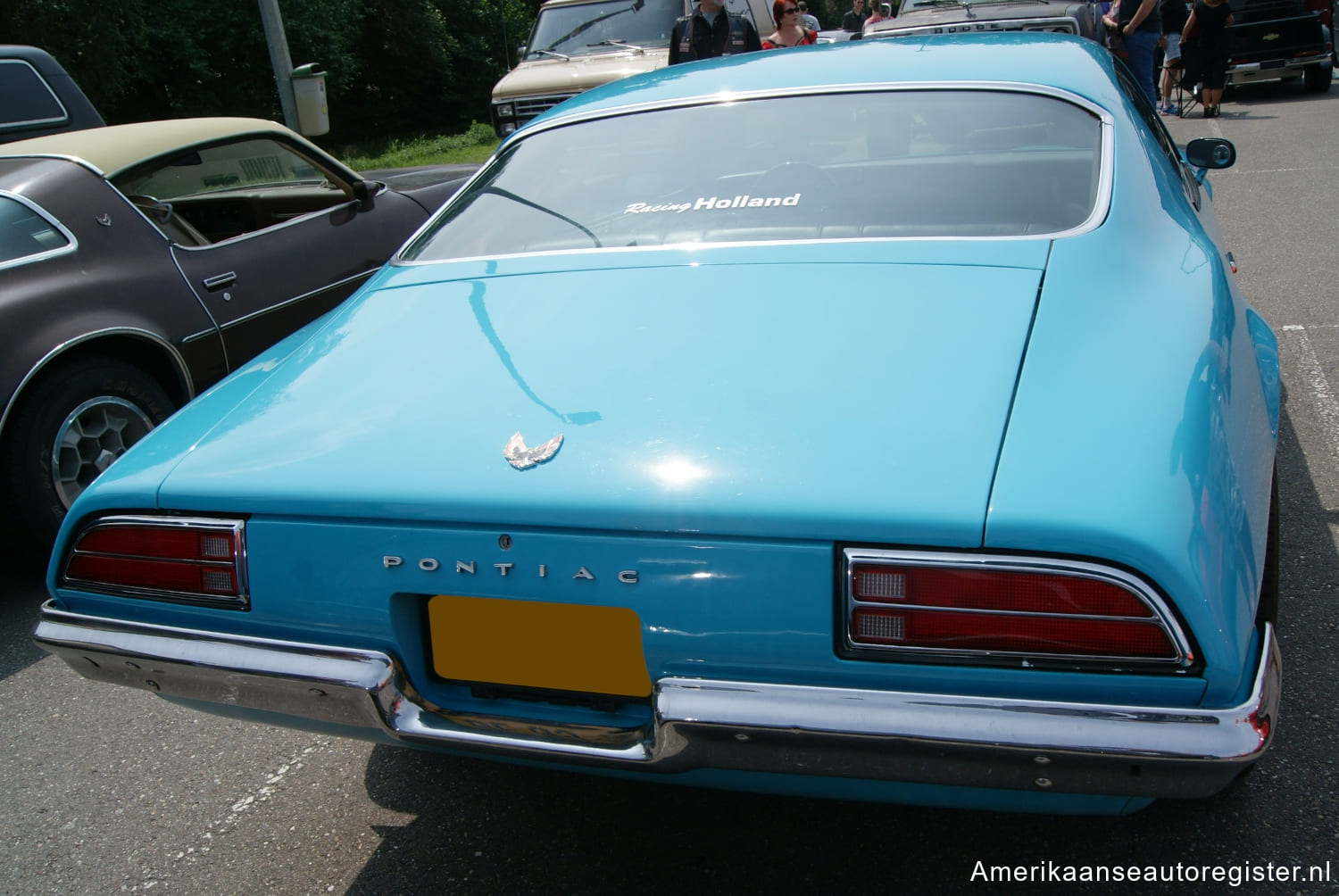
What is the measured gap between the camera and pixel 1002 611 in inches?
57.7

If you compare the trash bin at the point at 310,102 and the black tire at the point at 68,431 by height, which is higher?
the trash bin at the point at 310,102

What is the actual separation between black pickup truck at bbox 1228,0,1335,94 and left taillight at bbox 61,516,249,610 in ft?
48.6

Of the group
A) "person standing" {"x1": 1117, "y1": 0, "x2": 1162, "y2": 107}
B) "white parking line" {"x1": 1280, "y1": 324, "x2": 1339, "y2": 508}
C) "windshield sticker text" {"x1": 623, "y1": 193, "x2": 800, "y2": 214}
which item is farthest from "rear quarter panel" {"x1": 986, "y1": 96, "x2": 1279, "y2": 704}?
Result: "person standing" {"x1": 1117, "y1": 0, "x2": 1162, "y2": 107}

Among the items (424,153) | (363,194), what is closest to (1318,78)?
(363,194)

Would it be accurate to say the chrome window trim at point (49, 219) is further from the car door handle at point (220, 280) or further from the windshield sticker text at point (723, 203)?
the windshield sticker text at point (723, 203)

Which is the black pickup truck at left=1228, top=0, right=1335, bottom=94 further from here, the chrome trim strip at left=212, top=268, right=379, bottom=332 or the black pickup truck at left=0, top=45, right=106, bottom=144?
the black pickup truck at left=0, top=45, right=106, bottom=144

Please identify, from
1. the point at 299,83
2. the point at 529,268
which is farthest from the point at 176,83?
the point at 529,268

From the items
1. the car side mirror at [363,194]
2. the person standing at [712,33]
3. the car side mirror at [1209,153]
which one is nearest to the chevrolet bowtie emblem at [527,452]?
the car side mirror at [1209,153]

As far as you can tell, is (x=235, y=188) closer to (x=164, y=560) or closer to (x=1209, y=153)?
(x=164, y=560)

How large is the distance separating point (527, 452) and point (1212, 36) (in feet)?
43.0

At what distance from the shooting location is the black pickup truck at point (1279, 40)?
1331 cm

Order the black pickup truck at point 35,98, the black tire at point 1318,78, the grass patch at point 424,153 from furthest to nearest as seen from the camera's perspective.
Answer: the grass patch at point 424,153, the black tire at point 1318,78, the black pickup truck at point 35,98

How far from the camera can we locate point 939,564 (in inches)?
57.7

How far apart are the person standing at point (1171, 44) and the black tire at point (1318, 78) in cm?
153
